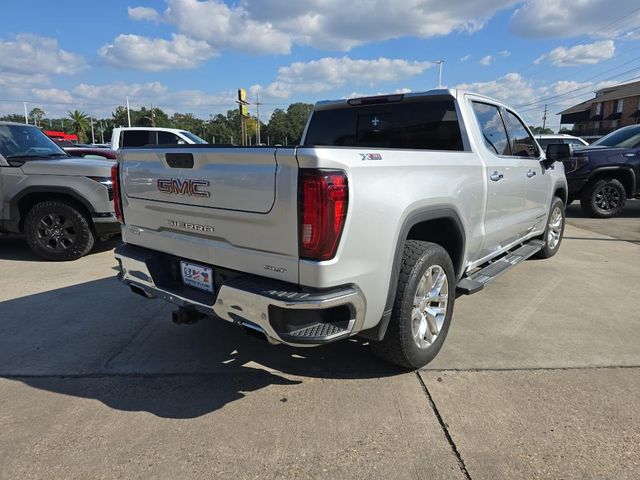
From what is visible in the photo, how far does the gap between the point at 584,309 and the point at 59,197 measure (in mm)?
6428

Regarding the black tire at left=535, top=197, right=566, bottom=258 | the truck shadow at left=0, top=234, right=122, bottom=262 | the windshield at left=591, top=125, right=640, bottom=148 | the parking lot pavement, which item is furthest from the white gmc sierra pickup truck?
the windshield at left=591, top=125, right=640, bottom=148

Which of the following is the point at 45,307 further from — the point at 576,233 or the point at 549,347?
the point at 576,233

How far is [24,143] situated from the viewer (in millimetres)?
6484

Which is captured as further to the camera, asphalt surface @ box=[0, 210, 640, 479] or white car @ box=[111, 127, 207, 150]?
white car @ box=[111, 127, 207, 150]

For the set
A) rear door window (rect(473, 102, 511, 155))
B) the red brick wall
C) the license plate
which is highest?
the red brick wall

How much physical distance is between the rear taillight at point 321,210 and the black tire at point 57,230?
15.8ft

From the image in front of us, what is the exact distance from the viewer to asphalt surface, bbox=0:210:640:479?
227 cm

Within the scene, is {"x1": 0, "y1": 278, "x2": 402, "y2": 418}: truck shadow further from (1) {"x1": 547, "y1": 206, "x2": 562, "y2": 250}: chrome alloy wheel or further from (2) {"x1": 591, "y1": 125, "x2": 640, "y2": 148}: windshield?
(2) {"x1": 591, "y1": 125, "x2": 640, "y2": 148}: windshield

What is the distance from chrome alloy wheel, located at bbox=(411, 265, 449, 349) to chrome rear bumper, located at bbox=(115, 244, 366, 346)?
640mm

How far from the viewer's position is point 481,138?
3865mm

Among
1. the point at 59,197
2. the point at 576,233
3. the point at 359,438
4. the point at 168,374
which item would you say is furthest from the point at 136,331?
the point at 576,233

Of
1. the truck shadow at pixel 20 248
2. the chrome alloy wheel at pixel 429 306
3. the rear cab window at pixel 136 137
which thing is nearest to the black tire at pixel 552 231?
the chrome alloy wheel at pixel 429 306

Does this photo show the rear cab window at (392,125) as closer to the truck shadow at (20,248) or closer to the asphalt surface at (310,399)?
the asphalt surface at (310,399)

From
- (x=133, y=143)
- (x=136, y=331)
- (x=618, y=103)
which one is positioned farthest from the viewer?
(x=618, y=103)
